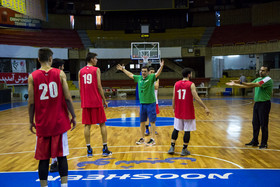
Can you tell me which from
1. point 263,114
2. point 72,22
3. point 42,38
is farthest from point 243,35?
point 263,114

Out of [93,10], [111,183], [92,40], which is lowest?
[111,183]

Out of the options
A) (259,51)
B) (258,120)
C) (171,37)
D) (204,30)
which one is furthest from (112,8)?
(258,120)

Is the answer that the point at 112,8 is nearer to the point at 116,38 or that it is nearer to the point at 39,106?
the point at 116,38

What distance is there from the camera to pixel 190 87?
17.6 feet

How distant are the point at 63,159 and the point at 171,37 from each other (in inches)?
1088

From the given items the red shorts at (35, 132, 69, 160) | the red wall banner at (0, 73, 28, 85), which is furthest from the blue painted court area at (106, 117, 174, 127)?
the red wall banner at (0, 73, 28, 85)

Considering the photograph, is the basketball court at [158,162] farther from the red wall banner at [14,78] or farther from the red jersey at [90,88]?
the red wall banner at [14,78]

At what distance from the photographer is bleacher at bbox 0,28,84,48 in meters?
25.5

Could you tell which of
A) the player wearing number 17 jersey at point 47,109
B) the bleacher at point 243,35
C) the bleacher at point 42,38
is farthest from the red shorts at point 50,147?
the bleacher at point 243,35

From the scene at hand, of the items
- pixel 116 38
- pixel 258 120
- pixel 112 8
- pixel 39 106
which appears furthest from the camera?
pixel 116 38

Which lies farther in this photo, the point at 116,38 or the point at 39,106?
the point at 116,38

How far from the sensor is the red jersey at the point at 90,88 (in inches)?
214

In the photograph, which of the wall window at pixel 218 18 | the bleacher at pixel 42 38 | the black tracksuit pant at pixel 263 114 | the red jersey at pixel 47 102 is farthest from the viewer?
the wall window at pixel 218 18

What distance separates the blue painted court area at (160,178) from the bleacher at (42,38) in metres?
23.1
